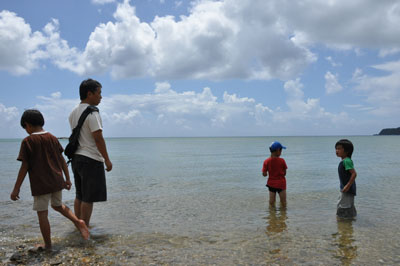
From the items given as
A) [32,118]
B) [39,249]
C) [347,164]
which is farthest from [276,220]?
[32,118]

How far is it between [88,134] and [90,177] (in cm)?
67

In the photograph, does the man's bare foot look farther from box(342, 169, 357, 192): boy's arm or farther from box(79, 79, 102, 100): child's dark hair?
box(342, 169, 357, 192): boy's arm

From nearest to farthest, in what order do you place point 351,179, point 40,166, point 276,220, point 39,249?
point 40,166 → point 39,249 → point 351,179 → point 276,220

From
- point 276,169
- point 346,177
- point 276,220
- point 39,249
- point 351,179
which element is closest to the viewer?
point 39,249

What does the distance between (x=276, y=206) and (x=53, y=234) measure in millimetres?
5080

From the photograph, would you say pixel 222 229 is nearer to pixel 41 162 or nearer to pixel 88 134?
pixel 88 134

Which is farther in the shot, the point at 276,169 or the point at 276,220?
the point at 276,169

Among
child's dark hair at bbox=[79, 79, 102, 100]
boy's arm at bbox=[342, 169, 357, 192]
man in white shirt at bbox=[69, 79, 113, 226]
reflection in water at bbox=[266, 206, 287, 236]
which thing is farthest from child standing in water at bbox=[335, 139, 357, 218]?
child's dark hair at bbox=[79, 79, 102, 100]

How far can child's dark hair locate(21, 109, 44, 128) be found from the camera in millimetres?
4332

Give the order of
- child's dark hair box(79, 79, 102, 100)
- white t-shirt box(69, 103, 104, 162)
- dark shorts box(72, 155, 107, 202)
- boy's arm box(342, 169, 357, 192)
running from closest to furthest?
1. white t-shirt box(69, 103, 104, 162)
2. dark shorts box(72, 155, 107, 202)
3. child's dark hair box(79, 79, 102, 100)
4. boy's arm box(342, 169, 357, 192)

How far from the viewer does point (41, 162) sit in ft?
14.0

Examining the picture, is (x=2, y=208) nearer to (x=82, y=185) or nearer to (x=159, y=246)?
(x=82, y=185)

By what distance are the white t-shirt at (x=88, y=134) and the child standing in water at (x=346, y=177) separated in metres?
4.40

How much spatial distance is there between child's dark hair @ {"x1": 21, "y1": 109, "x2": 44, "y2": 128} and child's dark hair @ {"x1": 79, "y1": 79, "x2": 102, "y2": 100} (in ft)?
2.56
